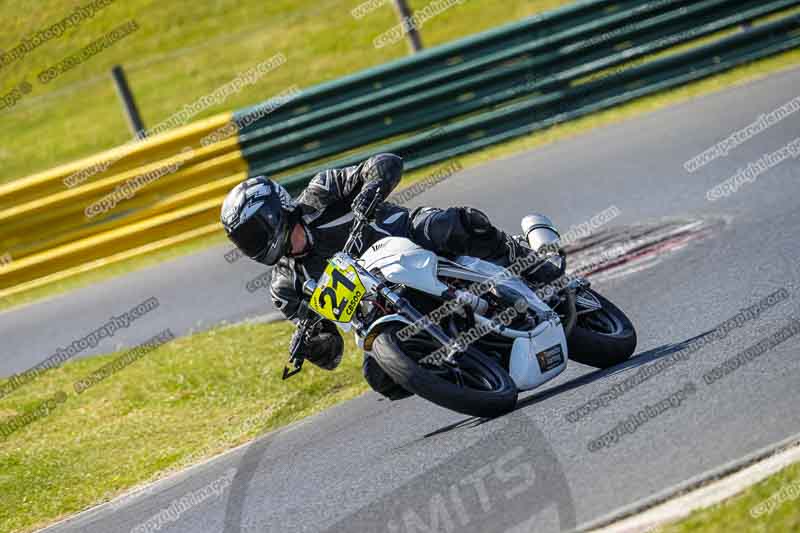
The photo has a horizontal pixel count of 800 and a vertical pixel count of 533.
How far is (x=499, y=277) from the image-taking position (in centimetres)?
667

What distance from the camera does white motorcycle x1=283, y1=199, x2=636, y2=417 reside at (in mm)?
6152

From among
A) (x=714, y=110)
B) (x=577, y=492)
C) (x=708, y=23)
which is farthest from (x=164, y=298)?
(x=577, y=492)

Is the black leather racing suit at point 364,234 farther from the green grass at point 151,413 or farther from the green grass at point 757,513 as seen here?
the green grass at point 757,513

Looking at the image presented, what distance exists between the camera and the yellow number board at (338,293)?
628 cm

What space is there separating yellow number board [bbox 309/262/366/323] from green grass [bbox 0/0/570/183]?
46.3 feet

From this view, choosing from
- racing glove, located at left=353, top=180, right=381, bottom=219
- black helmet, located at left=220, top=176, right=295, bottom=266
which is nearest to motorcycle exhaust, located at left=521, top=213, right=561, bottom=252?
racing glove, located at left=353, top=180, right=381, bottom=219

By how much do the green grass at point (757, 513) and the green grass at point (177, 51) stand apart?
1634cm

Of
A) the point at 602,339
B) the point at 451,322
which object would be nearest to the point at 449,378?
the point at 451,322

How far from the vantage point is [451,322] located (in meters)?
6.44

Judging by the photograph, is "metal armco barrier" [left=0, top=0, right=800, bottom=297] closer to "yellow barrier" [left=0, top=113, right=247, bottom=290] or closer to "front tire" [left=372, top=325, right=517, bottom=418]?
"yellow barrier" [left=0, top=113, right=247, bottom=290]

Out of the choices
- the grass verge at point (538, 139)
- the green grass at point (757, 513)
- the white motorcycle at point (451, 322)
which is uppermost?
the white motorcycle at point (451, 322)

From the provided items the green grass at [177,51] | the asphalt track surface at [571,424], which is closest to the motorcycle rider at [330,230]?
the asphalt track surface at [571,424]

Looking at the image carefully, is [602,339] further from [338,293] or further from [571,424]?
[338,293]

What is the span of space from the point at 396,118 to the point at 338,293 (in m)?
8.03
